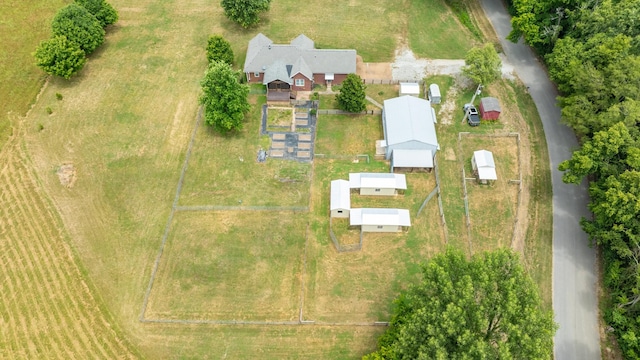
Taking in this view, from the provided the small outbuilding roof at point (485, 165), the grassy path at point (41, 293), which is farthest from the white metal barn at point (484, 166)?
the grassy path at point (41, 293)

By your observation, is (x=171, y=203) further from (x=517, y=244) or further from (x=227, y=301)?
(x=517, y=244)

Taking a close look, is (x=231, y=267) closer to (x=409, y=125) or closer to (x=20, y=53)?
(x=409, y=125)

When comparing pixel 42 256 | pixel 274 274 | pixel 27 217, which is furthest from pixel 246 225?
pixel 27 217

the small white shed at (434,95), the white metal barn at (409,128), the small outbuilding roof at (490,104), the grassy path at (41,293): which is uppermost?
the small white shed at (434,95)

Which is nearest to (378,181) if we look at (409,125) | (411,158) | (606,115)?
(411,158)

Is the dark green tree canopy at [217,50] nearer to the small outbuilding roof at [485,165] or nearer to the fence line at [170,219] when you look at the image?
the fence line at [170,219]
